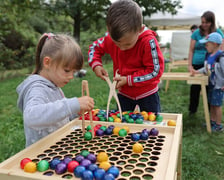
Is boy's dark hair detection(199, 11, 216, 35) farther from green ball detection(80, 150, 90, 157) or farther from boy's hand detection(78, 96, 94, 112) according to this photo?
green ball detection(80, 150, 90, 157)

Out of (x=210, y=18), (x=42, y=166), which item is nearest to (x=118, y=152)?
(x=42, y=166)

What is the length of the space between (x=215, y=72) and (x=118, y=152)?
263 centimetres

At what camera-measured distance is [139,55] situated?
6.28 ft

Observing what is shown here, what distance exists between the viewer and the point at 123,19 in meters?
1.53

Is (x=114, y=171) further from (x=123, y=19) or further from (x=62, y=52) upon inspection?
(x=123, y=19)

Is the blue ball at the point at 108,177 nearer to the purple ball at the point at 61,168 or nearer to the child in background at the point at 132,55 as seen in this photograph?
the purple ball at the point at 61,168

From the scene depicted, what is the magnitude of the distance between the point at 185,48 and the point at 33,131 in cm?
859

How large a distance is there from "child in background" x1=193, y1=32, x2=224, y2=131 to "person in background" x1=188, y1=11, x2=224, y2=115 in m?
0.32

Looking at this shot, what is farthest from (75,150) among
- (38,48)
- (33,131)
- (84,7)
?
(84,7)

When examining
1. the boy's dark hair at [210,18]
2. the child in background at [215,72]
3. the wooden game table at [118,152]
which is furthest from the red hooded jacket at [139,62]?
the boy's dark hair at [210,18]

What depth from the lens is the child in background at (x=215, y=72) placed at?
320 centimetres

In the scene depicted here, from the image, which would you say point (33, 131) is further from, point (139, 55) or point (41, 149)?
point (139, 55)

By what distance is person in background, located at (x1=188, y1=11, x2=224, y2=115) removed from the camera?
348 centimetres

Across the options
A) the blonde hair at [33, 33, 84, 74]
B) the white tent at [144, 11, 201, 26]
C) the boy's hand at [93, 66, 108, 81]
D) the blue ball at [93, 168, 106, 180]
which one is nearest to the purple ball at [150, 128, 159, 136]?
the blue ball at [93, 168, 106, 180]
